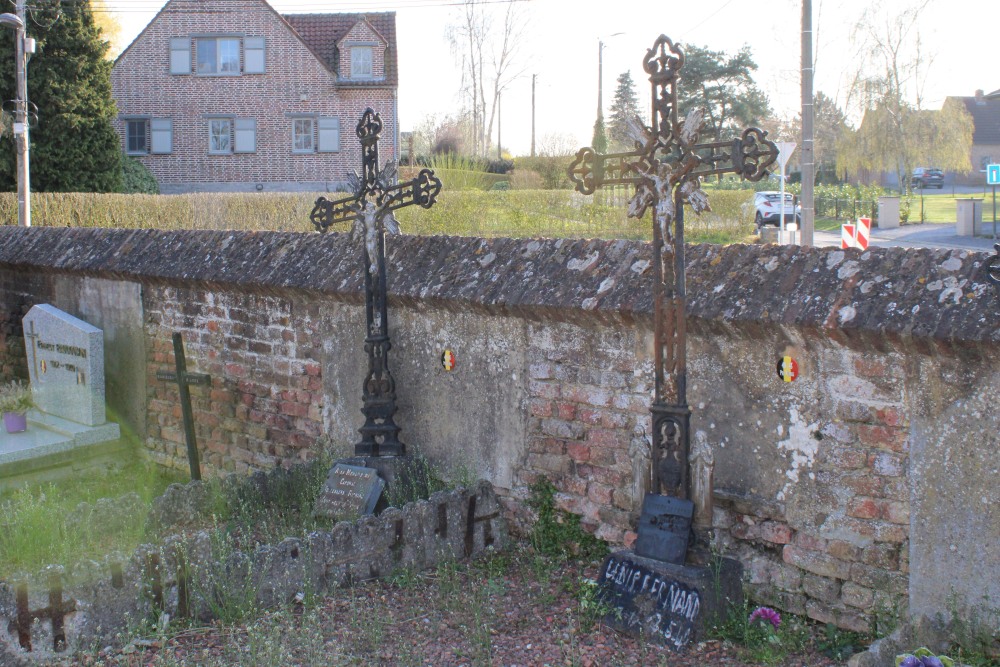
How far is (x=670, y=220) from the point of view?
4.46m

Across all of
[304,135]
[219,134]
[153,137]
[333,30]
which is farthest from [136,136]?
[333,30]

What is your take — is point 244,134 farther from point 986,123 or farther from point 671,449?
point 986,123

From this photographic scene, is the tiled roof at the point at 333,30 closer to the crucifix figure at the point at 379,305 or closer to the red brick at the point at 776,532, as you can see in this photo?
the crucifix figure at the point at 379,305

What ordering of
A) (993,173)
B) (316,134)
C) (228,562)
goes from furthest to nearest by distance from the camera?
(316,134), (993,173), (228,562)

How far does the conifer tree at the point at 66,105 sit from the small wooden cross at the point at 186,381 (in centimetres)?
1771

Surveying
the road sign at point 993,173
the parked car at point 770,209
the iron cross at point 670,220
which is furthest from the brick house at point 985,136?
the iron cross at point 670,220

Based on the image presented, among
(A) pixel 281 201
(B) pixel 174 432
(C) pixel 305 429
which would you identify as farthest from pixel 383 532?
(A) pixel 281 201

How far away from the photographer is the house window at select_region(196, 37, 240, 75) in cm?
3522

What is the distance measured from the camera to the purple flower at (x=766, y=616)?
168 inches

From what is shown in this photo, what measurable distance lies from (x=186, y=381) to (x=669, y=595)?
4334mm

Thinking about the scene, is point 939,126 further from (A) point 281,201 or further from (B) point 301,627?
(B) point 301,627

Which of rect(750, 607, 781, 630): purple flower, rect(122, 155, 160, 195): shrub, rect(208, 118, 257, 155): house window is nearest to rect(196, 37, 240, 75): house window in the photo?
rect(208, 118, 257, 155): house window

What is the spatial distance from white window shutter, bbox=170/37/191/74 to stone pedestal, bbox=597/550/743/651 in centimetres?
3460

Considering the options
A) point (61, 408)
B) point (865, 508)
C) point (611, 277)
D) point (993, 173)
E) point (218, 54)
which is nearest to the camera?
point (865, 508)
